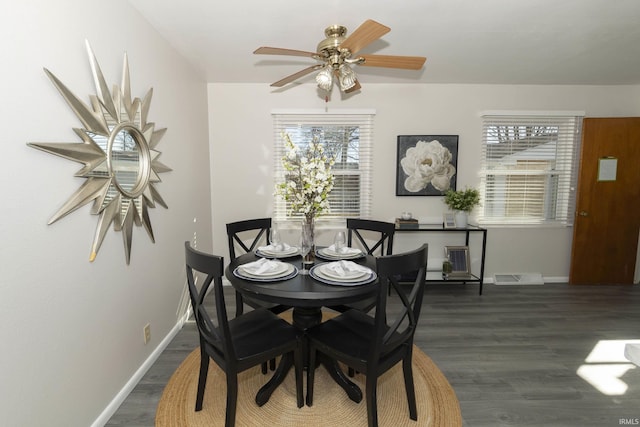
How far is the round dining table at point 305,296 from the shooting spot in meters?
1.59

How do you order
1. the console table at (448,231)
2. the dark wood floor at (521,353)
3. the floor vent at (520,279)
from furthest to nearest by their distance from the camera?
the floor vent at (520,279) < the console table at (448,231) < the dark wood floor at (521,353)

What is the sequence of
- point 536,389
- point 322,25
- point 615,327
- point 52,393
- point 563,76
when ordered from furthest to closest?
point 563,76 < point 615,327 < point 322,25 < point 536,389 < point 52,393

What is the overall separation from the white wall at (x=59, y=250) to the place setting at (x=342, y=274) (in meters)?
1.22

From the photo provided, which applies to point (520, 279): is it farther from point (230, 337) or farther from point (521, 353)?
point (230, 337)

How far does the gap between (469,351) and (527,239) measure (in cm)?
222

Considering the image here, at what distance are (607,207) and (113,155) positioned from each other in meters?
5.12

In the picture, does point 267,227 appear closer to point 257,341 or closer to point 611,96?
point 257,341

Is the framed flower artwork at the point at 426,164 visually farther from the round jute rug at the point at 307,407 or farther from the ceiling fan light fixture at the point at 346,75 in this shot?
the round jute rug at the point at 307,407

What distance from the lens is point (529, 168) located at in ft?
12.3

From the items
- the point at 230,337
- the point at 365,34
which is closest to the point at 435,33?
the point at 365,34

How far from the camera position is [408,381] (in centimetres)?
172

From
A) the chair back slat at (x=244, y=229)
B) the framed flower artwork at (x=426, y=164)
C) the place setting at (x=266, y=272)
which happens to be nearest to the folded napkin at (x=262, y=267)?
the place setting at (x=266, y=272)

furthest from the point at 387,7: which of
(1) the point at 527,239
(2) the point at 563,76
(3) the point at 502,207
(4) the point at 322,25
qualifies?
(1) the point at 527,239

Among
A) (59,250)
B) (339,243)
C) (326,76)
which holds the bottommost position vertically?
(339,243)
